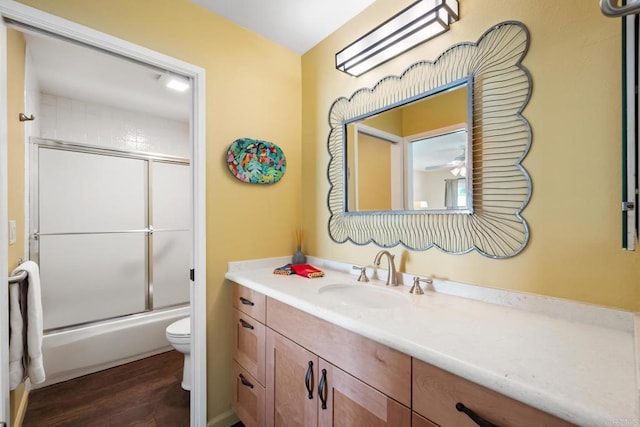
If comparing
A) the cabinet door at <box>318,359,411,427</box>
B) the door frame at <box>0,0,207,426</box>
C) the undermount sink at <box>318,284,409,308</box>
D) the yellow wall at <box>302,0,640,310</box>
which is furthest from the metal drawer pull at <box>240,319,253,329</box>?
the yellow wall at <box>302,0,640,310</box>

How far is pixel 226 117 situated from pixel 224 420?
179 centimetres

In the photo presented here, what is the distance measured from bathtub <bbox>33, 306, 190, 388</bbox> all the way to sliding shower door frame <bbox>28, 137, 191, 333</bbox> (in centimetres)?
13

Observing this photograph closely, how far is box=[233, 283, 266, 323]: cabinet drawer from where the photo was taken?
4.46 feet

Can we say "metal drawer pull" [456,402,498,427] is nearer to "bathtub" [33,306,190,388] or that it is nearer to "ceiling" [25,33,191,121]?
"ceiling" [25,33,191,121]

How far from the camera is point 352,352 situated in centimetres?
91

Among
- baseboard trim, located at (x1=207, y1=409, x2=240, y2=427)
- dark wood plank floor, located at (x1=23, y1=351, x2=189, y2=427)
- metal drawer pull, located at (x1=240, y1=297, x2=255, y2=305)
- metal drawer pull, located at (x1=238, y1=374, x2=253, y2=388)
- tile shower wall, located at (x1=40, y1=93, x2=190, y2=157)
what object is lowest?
dark wood plank floor, located at (x1=23, y1=351, x2=189, y2=427)

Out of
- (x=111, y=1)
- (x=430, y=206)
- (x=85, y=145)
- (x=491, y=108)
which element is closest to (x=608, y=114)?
(x=491, y=108)

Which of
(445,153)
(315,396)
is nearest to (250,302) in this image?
(315,396)

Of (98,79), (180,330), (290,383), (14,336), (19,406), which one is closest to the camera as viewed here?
(290,383)

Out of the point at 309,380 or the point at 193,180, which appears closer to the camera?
the point at 309,380

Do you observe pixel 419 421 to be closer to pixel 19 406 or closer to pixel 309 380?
pixel 309 380

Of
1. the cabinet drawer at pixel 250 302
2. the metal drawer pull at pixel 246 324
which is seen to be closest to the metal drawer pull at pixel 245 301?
the cabinet drawer at pixel 250 302

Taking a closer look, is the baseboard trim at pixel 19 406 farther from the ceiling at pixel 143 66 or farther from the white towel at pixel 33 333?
the ceiling at pixel 143 66

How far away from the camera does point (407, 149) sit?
1.37m
